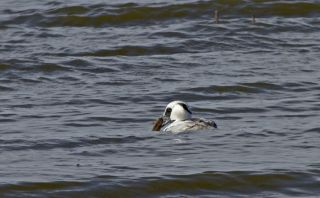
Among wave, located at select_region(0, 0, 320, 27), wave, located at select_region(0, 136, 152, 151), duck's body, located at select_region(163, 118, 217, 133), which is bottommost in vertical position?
duck's body, located at select_region(163, 118, 217, 133)

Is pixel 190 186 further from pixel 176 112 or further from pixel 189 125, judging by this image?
pixel 176 112

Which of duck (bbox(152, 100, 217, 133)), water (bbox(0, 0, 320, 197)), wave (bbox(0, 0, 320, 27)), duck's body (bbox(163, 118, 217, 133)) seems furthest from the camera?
wave (bbox(0, 0, 320, 27))

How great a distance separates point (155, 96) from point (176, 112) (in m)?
1.45

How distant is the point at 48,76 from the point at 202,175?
683 cm

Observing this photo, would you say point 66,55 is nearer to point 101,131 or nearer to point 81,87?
point 81,87

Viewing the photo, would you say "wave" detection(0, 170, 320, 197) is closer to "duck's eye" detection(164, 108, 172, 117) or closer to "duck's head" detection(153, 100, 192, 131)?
"duck's head" detection(153, 100, 192, 131)

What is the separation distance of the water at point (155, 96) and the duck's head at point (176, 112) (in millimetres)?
226

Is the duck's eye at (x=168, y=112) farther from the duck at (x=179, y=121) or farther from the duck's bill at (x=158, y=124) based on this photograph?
the duck's bill at (x=158, y=124)

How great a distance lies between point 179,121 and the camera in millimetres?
14250

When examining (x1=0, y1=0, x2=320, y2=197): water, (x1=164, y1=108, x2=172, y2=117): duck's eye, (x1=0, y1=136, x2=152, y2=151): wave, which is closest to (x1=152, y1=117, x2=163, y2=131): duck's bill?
(x1=0, y1=0, x2=320, y2=197): water

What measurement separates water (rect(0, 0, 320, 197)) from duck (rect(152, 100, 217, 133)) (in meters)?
0.17

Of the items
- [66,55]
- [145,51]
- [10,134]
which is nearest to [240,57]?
[145,51]

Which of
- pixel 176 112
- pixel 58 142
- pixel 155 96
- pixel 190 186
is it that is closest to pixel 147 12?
pixel 155 96

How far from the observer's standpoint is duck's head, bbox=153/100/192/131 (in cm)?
1424
